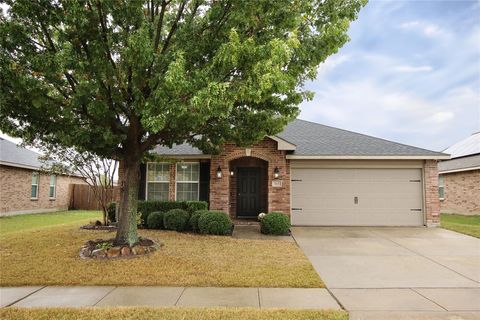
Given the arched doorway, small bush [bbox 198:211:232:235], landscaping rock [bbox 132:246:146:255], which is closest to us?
landscaping rock [bbox 132:246:146:255]

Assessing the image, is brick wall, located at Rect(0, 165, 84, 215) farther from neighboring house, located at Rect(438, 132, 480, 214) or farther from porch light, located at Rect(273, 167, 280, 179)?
neighboring house, located at Rect(438, 132, 480, 214)

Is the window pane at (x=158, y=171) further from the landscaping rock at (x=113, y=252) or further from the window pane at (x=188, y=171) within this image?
the landscaping rock at (x=113, y=252)

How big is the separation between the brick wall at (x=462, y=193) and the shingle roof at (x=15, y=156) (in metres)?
24.1

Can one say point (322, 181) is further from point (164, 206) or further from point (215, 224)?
point (164, 206)

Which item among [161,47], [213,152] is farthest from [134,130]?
[213,152]

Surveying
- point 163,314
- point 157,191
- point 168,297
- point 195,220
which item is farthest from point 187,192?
point 163,314

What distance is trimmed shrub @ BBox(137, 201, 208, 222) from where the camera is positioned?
12391 mm

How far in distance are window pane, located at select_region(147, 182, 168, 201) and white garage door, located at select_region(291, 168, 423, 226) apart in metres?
5.27

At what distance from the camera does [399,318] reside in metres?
4.37

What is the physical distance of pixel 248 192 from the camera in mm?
14195

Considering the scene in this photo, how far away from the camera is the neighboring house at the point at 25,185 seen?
688 inches

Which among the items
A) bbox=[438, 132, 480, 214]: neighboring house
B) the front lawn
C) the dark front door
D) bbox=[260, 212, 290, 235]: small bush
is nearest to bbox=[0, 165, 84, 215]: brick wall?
the dark front door

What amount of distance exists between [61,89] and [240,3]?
440 cm

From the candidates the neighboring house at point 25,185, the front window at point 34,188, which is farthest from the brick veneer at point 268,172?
the front window at point 34,188
